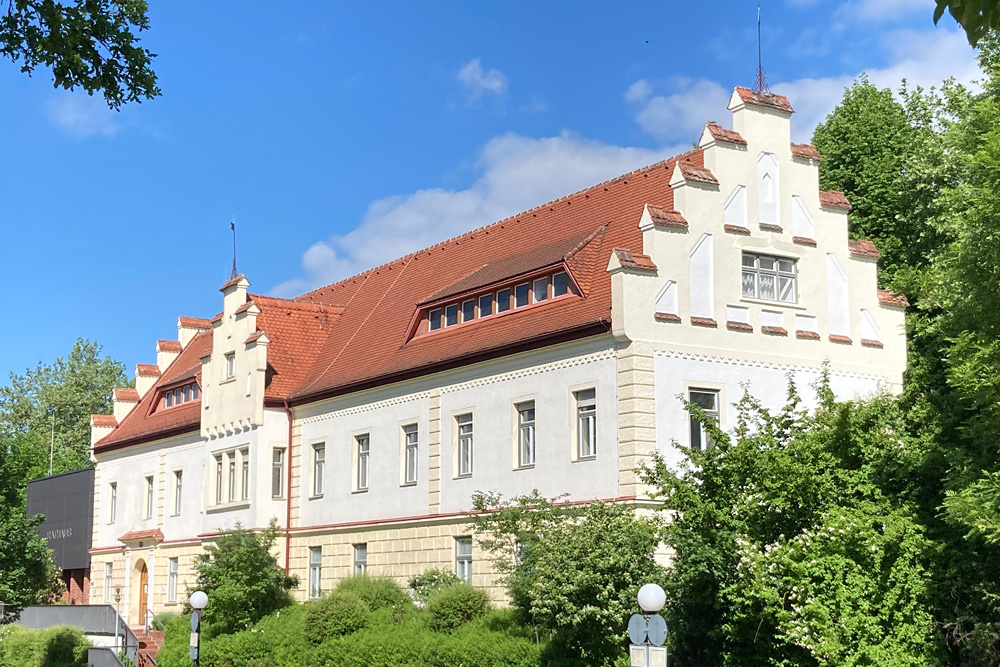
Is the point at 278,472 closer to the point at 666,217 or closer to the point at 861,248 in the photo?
the point at 666,217

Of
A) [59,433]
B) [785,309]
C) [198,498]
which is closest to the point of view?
[785,309]

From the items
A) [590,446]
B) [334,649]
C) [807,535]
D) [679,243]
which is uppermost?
[679,243]

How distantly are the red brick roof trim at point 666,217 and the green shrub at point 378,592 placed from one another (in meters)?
11.9

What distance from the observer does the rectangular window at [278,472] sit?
135ft

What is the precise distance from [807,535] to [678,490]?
8.47 ft

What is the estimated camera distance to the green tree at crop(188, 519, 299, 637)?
36.5 m

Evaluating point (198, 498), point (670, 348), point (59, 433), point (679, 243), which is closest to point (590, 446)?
point (670, 348)

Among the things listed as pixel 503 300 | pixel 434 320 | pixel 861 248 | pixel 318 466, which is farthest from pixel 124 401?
pixel 861 248

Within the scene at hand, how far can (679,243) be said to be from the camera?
29.8 m

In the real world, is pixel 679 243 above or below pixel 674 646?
above

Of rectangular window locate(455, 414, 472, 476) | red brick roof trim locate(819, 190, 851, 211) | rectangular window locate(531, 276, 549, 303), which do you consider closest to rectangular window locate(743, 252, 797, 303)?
red brick roof trim locate(819, 190, 851, 211)

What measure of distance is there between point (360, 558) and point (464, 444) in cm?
614

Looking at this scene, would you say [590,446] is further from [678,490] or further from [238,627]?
[238,627]

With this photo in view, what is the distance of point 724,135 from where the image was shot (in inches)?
1214
